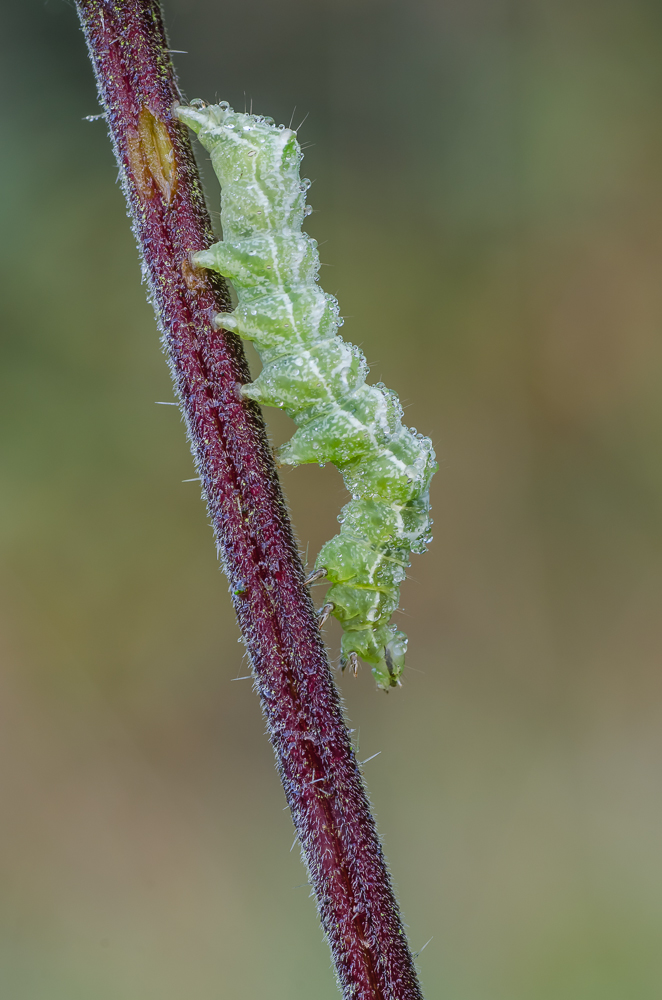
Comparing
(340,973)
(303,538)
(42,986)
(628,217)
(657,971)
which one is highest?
(628,217)

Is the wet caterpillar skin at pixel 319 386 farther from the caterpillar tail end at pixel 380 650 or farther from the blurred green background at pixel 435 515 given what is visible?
the blurred green background at pixel 435 515

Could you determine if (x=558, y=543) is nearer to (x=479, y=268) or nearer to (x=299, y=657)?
(x=479, y=268)

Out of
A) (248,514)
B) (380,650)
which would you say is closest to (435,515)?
(380,650)

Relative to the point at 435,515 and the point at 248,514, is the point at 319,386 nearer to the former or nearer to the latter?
the point at 248,514

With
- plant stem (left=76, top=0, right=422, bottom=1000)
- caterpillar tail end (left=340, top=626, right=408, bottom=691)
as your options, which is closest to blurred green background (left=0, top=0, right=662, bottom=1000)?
caterpillar tail end (left=340, top=626, right=408, bottom=691)

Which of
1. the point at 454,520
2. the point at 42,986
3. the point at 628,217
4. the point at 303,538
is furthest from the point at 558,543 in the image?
the point at 42,986

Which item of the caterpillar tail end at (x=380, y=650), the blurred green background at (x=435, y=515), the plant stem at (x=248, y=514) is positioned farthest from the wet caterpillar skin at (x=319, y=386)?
the blurred green background at (x=435, y=515)
